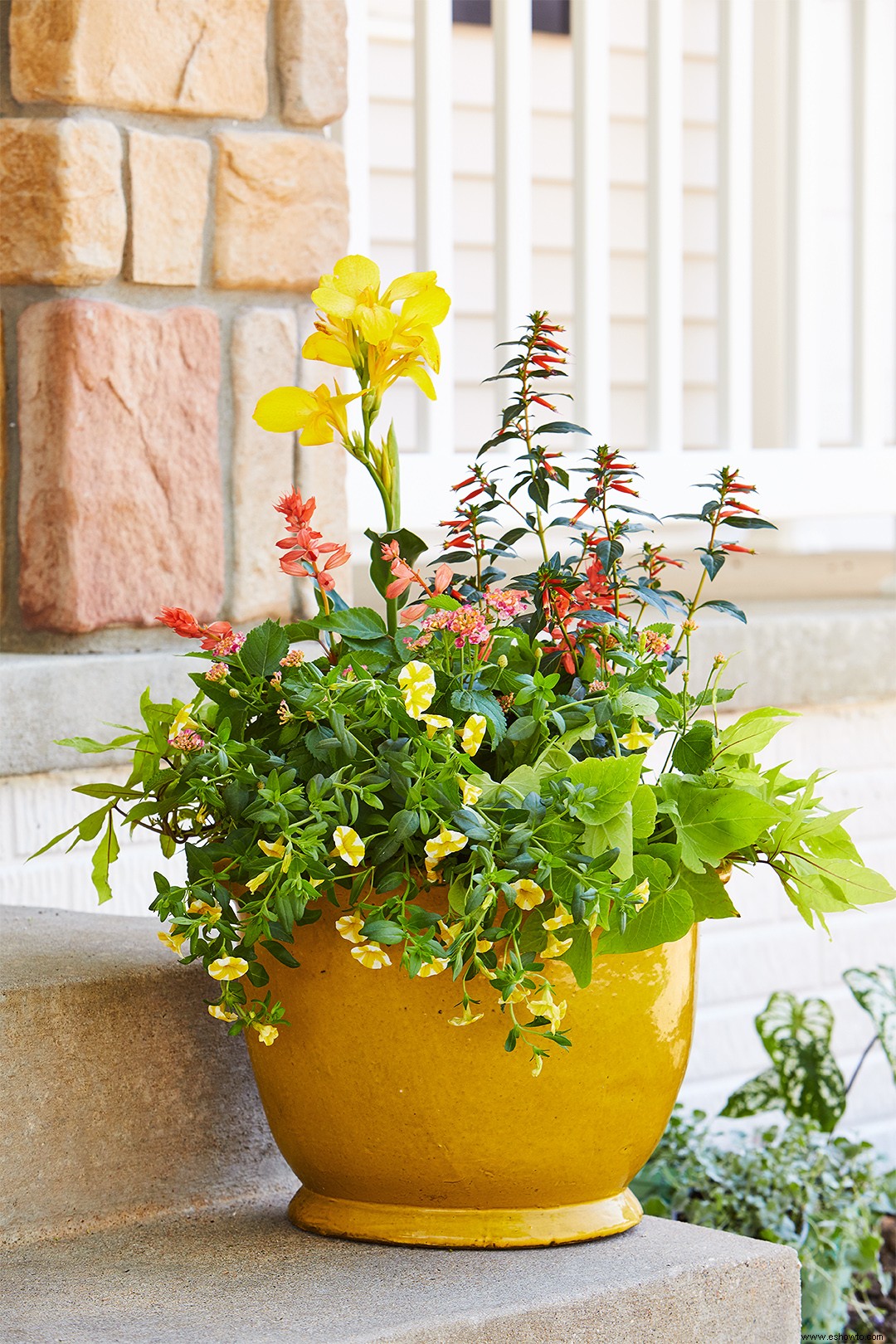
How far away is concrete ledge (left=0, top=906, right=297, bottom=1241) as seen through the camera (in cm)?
121

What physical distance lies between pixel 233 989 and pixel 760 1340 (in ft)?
1.50

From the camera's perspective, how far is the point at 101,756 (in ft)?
5.63

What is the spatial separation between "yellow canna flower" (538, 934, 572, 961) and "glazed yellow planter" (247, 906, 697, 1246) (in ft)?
0.08

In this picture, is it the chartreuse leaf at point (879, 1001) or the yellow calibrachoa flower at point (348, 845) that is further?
the chartreuse leaf at point (879, 1001)

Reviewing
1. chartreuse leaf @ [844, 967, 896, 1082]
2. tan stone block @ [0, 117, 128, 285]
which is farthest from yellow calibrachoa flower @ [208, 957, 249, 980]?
chartreuse leaf @ [844, 967, 896, 1082]

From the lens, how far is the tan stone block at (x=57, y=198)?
65.4 inches

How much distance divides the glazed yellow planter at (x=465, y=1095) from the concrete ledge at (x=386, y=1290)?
3cm

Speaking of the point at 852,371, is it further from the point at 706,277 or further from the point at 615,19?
the point at 615,19

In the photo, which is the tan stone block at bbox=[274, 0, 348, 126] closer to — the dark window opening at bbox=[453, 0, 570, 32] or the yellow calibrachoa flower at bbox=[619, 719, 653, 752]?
the yellow calibrachoa flower at bbox=[619, 719, 653, 752]

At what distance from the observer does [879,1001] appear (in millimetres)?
2197

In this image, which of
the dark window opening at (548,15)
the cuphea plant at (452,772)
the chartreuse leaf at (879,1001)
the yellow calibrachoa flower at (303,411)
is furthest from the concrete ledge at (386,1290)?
the dark window opening at (548,15)

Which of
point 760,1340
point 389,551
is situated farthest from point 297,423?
point 760,1340

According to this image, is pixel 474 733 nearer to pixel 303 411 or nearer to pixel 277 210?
pixel 303 411

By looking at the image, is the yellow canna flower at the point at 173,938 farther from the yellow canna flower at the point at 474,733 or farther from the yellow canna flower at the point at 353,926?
the yellow canna flower at the point at 474,733
